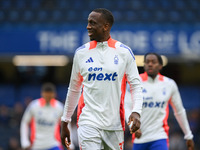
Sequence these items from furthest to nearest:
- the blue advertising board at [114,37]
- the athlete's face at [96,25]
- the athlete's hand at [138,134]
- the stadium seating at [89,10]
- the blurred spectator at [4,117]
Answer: the stadium seating at [89,10] < the blue advertising board at [114,37] < the blurred spectator at [4,117] < the athlete's hand at [138,134] < the athlete's face at [96,25]

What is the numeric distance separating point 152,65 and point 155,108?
27.7 inches

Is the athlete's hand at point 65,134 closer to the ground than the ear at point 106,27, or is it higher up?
closer to the ground

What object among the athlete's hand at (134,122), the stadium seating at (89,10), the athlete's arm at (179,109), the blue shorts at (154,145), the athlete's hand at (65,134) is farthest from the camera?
the stadium seating at (89,10)

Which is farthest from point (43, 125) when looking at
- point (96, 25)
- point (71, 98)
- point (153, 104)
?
point (96, 25)

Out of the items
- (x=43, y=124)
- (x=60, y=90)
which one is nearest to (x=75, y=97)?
(x=43, y=124)

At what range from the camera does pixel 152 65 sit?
689 cm

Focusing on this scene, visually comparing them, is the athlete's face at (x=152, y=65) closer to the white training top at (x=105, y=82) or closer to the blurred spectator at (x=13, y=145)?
the white training top at (x=105, y=82)

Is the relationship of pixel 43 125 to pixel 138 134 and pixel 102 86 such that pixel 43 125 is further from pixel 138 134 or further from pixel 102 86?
pixel 102 86

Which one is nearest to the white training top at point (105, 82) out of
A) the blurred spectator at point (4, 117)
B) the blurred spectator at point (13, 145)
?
the blurred spectator at point (13, 145)

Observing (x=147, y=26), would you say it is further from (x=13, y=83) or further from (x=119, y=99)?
(x=119, y=99)

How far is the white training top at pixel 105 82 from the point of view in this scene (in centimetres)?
468

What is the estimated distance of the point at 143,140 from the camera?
6.63 metres

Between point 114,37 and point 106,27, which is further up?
point 106,27

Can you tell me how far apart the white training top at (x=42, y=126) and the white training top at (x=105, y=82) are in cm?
454
